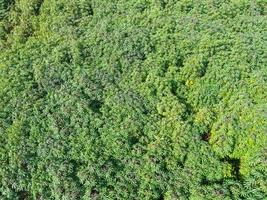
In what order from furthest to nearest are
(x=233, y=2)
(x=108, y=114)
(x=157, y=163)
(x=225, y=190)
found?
(x=233, y=2) → (x=108, y=114) → (x=157, y=163) → (x=225, y=190)

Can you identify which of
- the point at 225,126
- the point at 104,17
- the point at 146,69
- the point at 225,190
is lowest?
the point at 225,190

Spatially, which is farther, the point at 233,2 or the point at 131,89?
the point at 233,2

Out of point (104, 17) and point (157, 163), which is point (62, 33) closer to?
point (104, 17)

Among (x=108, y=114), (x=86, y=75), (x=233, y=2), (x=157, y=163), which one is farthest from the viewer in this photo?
(x=233, y=2)

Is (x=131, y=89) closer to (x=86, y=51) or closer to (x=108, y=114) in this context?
(x=108, y=114)

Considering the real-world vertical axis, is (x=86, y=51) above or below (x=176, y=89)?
above

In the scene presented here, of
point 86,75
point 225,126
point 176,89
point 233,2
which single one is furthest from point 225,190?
point 233,2
